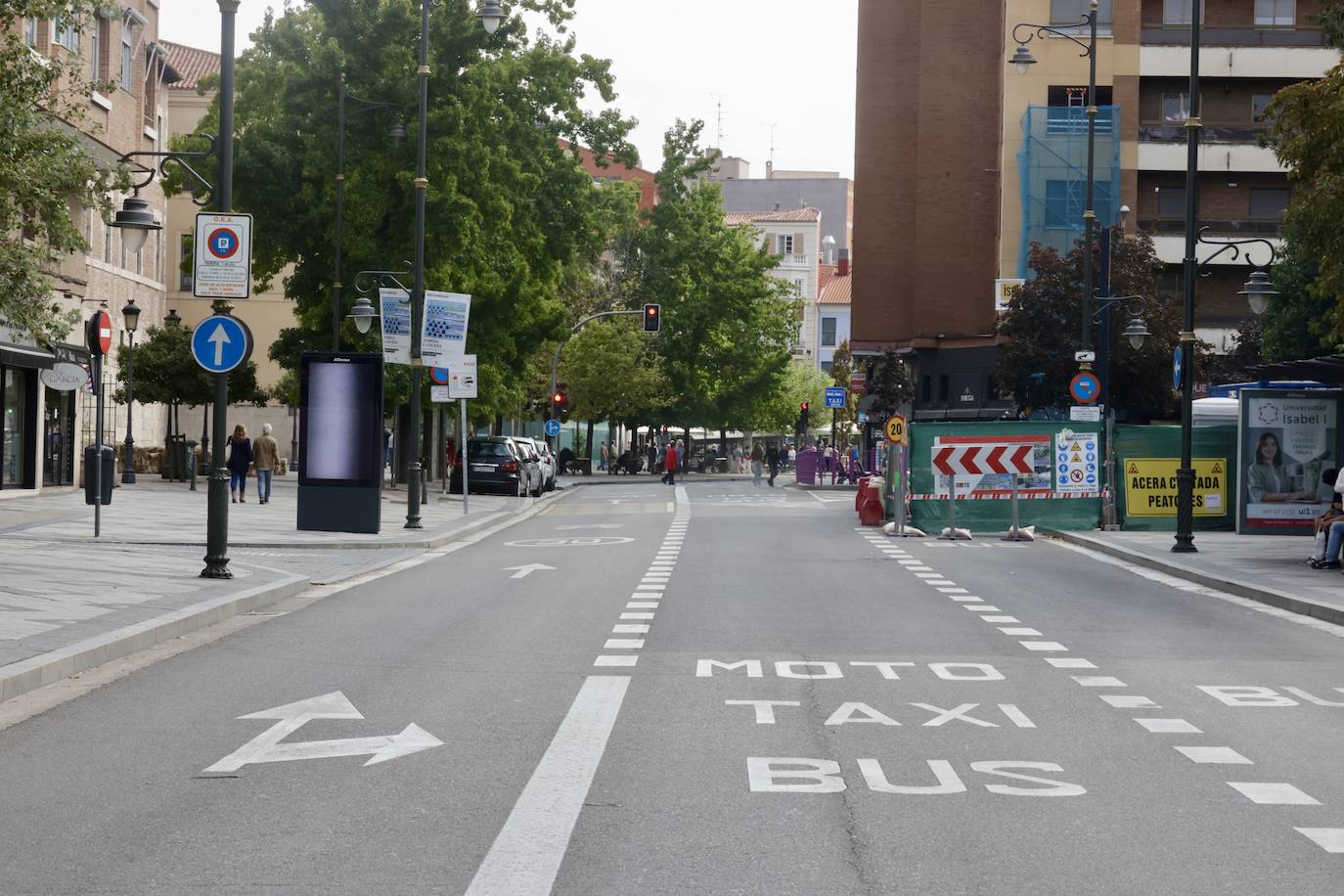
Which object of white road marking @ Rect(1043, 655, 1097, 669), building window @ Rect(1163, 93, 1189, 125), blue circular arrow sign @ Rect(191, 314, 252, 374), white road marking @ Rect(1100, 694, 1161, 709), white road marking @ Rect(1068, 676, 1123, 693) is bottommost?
white road marking @ Rect(1043, 655, 1097, 669)

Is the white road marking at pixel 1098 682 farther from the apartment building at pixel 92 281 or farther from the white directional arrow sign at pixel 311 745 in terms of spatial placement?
the apartment building at pixel 92 281

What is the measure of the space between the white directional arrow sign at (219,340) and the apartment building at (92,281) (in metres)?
14.6

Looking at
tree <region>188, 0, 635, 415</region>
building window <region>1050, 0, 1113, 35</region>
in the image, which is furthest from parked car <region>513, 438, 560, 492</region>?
building window <region>1050, 0, 1113, 35</region>

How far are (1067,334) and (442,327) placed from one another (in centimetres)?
2588

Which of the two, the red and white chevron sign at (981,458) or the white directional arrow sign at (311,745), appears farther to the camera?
the red and white chevron sign at (981,458)

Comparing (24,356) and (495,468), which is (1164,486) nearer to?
(495,468)

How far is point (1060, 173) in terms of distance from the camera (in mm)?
65125

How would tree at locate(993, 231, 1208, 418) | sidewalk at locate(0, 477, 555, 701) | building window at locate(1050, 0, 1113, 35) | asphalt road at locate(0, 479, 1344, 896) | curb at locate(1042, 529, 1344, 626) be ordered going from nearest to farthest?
1. asphalt road at locate(0, 479, 1344, 896)
2. sidewalk at locate(0, 477, 555, 701)
3. curb at locate(1042, 529, 1344, 626)
4. tree at locate(993, 231, 1208, 418)
5. building window at locate(1050, 0, 1113, 35)

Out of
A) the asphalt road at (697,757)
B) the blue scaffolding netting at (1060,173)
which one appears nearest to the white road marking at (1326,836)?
the asphalt road at (697,757)

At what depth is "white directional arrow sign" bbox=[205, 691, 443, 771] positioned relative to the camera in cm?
842

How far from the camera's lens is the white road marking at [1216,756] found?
854 centimetres

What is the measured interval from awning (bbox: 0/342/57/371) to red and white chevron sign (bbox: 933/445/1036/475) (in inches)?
683

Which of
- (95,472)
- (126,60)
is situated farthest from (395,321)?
(126,60)

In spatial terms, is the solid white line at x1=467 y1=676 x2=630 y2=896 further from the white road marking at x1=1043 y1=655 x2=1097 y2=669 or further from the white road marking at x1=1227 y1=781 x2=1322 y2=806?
the white road marking at x1=1043 y1=655 x2=1097 y2=669
